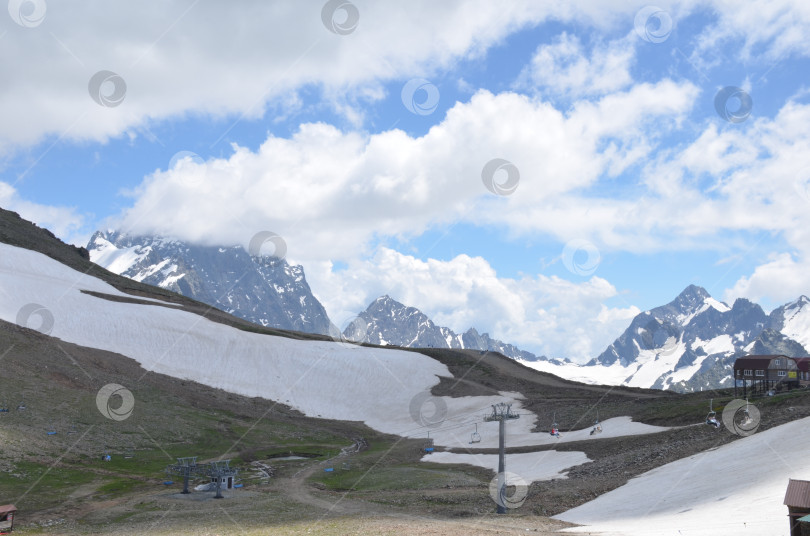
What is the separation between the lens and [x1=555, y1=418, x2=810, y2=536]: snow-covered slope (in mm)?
29594

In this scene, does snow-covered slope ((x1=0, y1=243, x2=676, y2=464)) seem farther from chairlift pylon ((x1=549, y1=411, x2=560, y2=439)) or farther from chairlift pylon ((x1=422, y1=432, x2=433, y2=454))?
chairlift pylon ((x1=549, y1=411, x2=560, y2=439))

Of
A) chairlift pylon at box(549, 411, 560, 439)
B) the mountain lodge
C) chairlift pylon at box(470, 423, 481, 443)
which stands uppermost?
the mountain lodge

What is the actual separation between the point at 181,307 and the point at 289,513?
115 metres

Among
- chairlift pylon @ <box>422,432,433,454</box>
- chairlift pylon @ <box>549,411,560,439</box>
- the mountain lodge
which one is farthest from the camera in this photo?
the mountain lodge

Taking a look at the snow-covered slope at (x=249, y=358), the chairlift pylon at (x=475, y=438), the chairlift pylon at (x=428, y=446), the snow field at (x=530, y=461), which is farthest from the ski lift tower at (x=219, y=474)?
the snow-covered slope at (x=249, y=358)

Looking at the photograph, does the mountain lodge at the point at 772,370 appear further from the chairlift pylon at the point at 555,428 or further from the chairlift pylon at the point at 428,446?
the chairlift pylon at the point at 428,446

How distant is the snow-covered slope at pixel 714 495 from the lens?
29.6 metres

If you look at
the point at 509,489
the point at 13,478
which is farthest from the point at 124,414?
the point at 509,489

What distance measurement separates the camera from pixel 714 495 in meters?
35.8

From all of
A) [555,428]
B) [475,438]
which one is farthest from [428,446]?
[555,428]

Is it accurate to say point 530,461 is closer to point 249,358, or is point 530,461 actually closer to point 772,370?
point 772,370

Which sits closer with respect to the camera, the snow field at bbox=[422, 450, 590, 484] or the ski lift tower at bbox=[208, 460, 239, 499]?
the ski lift tower at bbox=[208, 460, 239, 499]

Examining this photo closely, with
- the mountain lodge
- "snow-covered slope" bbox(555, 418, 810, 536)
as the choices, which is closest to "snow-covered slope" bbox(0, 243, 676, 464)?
the mountain lodge

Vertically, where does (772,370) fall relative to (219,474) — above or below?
above
